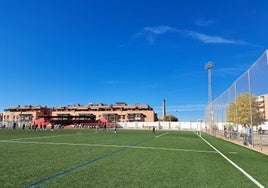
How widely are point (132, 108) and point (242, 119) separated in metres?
119

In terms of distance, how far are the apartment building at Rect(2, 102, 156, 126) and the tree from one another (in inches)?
4101

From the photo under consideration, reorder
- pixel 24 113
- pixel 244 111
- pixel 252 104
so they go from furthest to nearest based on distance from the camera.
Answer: pixel 24 113 < pixel 244 111 < pixel 252 104

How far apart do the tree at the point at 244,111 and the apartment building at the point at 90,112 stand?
10417cm

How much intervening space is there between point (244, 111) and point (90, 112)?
130 m

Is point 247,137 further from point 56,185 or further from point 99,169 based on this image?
point 56,185

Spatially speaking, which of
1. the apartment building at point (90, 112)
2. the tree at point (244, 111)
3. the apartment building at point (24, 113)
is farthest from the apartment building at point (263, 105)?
the apartment building at point (24, 113)

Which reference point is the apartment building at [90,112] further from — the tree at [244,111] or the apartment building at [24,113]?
the tree at [244,111]

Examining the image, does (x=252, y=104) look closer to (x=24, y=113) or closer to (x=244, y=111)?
(x=244, y=111)

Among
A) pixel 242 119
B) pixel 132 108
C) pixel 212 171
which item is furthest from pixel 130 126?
pixel 212 171

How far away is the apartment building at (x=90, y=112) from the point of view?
454 feet

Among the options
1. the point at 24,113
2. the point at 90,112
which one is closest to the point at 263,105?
the point at 90,112

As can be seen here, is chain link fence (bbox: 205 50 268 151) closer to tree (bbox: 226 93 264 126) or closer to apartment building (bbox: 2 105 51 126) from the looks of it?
tree (bbox: 226 93 264 126)

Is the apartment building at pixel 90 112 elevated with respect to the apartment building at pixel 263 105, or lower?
elevated

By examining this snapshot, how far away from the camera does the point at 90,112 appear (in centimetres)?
14988
